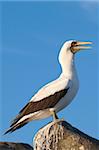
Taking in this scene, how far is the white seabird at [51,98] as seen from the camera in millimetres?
13953

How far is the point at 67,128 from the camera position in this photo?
13211 millimetres

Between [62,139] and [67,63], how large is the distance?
2.14 meters

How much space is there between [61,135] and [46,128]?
0.41 meters

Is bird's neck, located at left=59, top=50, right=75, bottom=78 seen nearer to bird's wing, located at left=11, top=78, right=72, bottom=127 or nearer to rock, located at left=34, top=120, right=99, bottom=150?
Answer: bird's wing, located at left=11, top=78, right=72, bottom=127

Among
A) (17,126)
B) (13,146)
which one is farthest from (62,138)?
(13,146)

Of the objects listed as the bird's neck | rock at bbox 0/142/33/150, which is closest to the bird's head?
the bird's neck

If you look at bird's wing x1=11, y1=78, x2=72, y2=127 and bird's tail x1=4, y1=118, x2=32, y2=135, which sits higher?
bird's wing x1=11, y1=78, x2=72, y2=127

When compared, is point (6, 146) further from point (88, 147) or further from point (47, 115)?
point (88, 147)

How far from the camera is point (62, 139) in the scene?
1313cm

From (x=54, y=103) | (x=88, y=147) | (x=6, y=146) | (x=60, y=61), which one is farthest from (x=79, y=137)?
(x=6, y=146)

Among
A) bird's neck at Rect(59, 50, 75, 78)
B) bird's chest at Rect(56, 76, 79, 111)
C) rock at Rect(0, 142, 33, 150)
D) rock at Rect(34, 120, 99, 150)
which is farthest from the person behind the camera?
rock at Rect(0, 142, 33, 150)

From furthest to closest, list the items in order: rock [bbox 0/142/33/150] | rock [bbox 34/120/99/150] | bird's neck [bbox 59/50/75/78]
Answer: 1. rock [bbox 0/142/33/150]
2. bird's neck [bbox 59/50/75/78]
3. rock [bbox 34/120/99/150]

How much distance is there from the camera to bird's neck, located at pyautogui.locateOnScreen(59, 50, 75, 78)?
46.8 ft

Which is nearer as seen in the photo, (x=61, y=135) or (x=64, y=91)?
(x=61, y=135)
